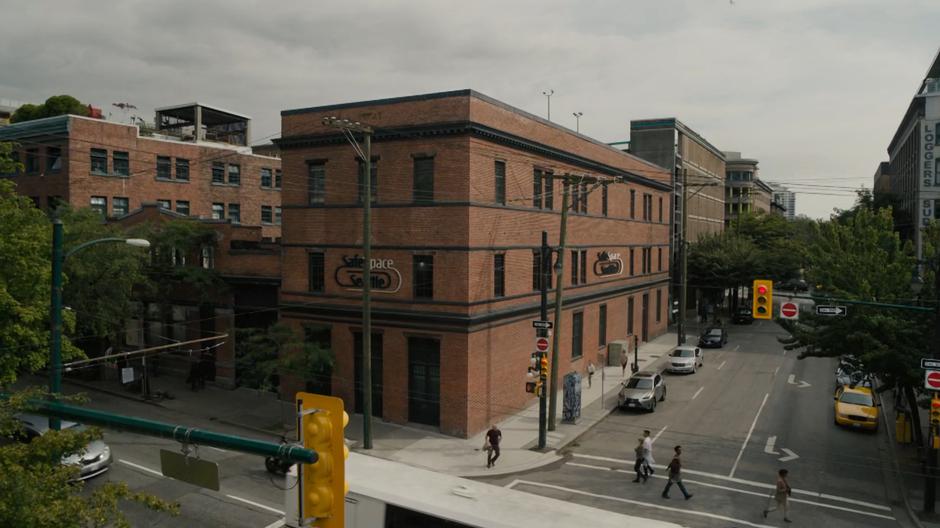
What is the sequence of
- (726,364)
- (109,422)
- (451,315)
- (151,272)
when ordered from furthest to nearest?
(726,364) → (151,272) → (451,315) → (109,422)

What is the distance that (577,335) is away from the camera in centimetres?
3584

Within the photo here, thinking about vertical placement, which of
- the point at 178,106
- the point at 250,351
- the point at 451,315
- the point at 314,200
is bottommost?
the point at 250,351

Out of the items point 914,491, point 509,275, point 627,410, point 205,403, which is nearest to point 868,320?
point 914,491

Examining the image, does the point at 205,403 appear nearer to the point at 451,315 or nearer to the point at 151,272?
the point at 151,272

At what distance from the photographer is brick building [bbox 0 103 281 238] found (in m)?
42.0

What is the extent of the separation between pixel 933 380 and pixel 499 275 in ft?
49.7

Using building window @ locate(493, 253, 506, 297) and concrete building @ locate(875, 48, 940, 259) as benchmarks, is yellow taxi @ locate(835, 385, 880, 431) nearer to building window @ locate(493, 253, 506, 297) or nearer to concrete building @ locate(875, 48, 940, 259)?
building window @ locate(493, 253, 506, 297)

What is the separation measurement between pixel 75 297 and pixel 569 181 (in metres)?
21.1

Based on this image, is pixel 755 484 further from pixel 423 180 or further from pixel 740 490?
pixel 423 180

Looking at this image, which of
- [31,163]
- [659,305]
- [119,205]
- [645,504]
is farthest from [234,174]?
[645,504]

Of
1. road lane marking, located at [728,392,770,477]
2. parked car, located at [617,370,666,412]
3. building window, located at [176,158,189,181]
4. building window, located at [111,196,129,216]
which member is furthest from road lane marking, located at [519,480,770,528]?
building window, located at [176,158,189,181]

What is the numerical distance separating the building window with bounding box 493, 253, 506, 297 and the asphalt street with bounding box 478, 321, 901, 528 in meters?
6.66

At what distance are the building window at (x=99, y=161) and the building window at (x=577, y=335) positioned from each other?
3157 cm

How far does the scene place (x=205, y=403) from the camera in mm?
29328
